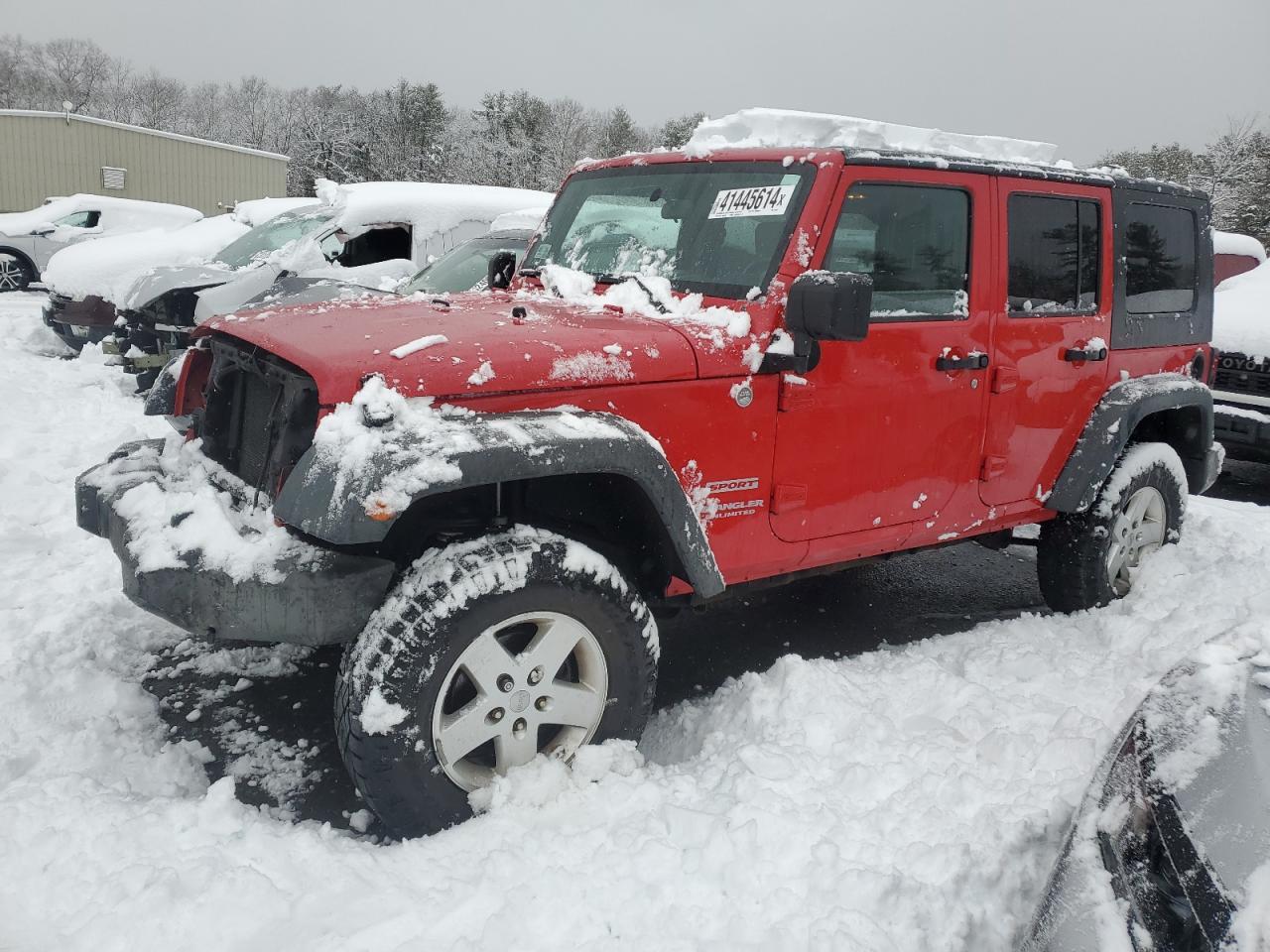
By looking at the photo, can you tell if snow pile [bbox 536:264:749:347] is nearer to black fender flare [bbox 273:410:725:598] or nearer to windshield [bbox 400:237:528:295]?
black fender flare [bbox 273:410:725:598]

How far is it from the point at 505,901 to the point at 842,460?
1764 mm

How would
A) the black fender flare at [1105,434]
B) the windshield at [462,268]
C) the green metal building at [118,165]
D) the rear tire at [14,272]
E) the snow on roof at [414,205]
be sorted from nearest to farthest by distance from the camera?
the black fender flare at [1105,434] < the windshield at [462,268] < the snow on roof at [414,205] < the rear tire at [14,272] < the green metal building at [118,165]

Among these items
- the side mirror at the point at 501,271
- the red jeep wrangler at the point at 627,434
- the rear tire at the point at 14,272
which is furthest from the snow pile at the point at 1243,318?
the rear tire at the point at 14,272

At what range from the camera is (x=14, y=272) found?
1655cm

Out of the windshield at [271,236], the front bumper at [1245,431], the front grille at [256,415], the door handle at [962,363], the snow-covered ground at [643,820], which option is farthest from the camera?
the windshield at [271,236]

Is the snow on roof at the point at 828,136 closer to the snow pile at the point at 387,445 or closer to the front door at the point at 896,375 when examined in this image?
the front door at the point at 896,375

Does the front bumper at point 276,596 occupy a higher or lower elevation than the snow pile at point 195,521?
lower

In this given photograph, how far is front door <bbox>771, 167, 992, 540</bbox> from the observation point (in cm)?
314

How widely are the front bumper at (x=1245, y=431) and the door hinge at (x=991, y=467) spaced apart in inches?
173

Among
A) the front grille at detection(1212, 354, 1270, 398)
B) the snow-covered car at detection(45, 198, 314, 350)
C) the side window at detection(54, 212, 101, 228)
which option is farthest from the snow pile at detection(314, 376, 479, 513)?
the side window at detection(54, 212, 101, 228)

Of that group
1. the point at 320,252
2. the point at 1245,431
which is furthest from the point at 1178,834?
the point at 320,252

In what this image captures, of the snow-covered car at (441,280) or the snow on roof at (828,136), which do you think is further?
the snow-covered car at (441,280)

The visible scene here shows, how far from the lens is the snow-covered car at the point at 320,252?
851 cm

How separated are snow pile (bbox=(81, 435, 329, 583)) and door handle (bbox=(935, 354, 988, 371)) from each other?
220 cm
